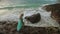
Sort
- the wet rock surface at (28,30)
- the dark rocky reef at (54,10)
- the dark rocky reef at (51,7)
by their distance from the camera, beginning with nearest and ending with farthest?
1. the wet rock surface at (28,30)
2. the dark rocky reef at (54,10)
3. the dark rocky reef at (51,7)

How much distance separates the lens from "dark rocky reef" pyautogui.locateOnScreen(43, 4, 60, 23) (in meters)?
0.94

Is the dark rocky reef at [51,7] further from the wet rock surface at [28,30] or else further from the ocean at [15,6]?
the wet rock surface at [28,30]

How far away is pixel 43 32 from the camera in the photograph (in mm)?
833

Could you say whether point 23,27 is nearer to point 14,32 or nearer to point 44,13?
point 14,32

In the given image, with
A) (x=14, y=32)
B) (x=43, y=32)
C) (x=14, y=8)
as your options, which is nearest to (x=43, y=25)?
(x=43, y=32)

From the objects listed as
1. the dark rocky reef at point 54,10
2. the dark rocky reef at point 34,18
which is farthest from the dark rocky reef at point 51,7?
the dark rocky reef at point 34,18

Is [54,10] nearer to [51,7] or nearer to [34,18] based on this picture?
[51,7]

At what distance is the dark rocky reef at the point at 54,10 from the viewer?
3.10ft

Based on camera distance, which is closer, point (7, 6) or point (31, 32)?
point (31, 32)

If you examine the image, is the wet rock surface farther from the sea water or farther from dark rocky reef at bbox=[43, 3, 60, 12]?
dark rocky reef at bbox=[43, 3, 60, 12]

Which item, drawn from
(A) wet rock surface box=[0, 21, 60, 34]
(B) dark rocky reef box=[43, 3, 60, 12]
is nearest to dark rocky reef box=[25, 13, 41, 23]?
(A) wet rock surface box=[0, 21, 60, 34]

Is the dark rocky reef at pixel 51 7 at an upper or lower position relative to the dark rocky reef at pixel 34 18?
upper

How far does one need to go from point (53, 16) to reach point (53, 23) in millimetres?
83

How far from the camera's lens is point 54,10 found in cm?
103
